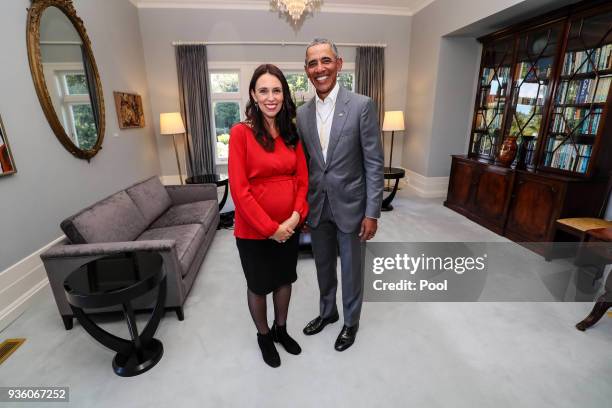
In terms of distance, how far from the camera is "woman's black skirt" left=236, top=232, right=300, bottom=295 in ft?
4.54

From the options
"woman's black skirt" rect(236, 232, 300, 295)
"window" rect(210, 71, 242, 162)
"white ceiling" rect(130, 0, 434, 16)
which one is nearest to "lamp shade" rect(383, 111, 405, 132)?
"white ceiling" rect(130, 0, 434, 16)

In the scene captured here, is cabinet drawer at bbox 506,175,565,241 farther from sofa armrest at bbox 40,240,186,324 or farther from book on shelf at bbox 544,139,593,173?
sofa armrest at bbox 40,240,186,324

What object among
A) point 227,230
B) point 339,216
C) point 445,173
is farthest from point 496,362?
point 445,173

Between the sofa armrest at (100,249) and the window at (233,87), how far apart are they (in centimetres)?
336

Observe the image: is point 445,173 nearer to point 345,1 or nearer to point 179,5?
point 345,1

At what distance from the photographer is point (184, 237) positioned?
7.69 ft

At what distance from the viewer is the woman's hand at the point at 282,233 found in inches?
51.7

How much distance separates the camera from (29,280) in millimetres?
2205

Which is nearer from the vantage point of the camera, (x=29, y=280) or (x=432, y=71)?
(x=29, y=280)

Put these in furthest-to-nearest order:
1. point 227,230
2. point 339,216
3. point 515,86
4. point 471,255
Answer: point 227,230 → point 515,86 → point 471,255 → point 339,216

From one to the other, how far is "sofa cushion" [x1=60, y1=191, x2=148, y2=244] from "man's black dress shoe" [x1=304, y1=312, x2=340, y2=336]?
4.95ft

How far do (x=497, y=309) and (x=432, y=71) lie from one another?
3724 millimetres

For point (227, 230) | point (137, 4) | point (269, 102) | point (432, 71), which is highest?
point (137, 4)

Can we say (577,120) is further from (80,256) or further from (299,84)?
(80,256)
